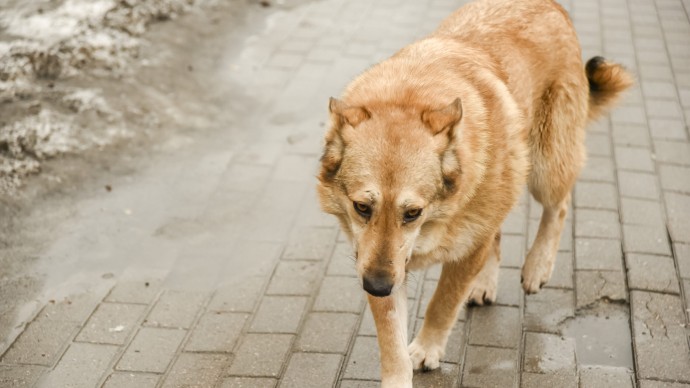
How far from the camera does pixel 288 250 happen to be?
15.7ft

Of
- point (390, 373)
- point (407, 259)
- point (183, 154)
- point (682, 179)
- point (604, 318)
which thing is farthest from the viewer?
point (183, 154)

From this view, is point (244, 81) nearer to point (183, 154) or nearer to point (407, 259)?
point (183, 154)

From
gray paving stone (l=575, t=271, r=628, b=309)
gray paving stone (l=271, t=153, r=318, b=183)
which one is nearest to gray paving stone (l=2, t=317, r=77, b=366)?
gray paving stone (l=271, t=153, r=318, b=183)

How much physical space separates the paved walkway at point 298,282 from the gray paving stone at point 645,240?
0.04 ft

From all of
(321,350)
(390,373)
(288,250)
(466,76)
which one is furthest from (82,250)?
(466,76)

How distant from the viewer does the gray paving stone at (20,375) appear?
3740 mm

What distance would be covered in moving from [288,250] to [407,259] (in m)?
1.65

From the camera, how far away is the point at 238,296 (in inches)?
173

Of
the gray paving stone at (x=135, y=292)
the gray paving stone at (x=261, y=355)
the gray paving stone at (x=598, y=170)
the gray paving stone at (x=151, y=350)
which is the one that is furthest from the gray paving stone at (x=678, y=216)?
the gray paving stone at (x=135, y=292)

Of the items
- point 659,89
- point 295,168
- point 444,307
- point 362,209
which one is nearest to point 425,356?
point 444,307

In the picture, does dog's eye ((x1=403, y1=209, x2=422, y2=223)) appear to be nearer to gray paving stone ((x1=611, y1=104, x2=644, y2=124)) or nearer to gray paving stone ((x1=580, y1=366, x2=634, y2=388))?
gray paving stone ((x1=580, y1=366, x2=634, y2=388))

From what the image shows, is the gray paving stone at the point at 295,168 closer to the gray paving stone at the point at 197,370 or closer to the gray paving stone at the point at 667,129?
the gray paving stone at the point at 197,370

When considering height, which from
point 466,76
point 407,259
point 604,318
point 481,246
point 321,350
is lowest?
point 604,318

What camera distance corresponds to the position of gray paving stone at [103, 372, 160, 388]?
3730 millimetres
